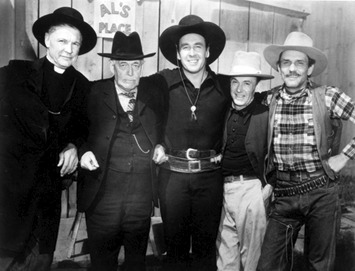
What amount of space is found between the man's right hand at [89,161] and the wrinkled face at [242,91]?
3.47 feet

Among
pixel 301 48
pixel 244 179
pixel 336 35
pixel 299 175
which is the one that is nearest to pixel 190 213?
pixel 244 179

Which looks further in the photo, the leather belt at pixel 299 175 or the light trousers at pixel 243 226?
the light trousers at pixel 243 226

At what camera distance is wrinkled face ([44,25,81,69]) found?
2393 mm

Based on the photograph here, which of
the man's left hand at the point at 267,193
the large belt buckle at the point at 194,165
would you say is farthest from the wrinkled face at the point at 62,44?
the man's left hand at the point at 267,193

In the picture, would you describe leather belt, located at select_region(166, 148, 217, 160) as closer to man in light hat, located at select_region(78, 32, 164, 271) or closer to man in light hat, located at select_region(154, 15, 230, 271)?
man in light hat, located at select_region(154, 15, 230, 271)

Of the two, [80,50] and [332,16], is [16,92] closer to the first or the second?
[80,50]

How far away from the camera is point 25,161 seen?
90.9 inches

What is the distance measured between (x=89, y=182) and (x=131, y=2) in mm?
1529

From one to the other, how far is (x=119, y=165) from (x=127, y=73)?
615mm

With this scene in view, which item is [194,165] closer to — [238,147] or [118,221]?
[238,147]

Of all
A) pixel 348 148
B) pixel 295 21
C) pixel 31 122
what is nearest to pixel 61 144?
pixel 31 122

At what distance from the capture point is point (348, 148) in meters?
2.51

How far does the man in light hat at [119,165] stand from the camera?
248 centimetres

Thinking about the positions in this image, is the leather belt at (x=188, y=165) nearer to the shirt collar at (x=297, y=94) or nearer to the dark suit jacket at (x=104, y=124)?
the dark suit jacket at (x=104, y=124)
